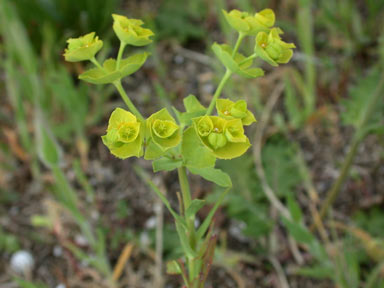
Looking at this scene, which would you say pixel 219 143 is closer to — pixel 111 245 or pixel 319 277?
pixel 319 277

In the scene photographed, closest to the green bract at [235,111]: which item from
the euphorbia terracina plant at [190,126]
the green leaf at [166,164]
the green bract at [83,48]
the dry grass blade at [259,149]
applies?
the euphorbia terracina plant at [190,126]

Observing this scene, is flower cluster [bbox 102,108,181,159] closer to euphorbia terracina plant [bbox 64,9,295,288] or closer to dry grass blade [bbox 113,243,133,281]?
euphorbia terracina plant [bbox 64,9,295,288]

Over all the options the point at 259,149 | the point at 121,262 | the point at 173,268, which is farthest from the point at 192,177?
the point at 173,268

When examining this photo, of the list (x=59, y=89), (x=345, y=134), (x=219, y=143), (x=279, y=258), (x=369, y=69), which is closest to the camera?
(x=219, y=143)

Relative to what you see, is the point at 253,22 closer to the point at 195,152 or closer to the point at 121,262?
the point at 195,152

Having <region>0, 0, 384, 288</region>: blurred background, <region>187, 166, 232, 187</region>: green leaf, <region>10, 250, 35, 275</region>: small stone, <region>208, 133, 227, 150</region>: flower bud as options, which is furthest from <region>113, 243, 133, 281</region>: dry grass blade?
<region>208, 133, 227, 150</region>: flower bud

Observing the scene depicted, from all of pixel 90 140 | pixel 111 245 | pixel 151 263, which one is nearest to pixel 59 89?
pixel 90 140
